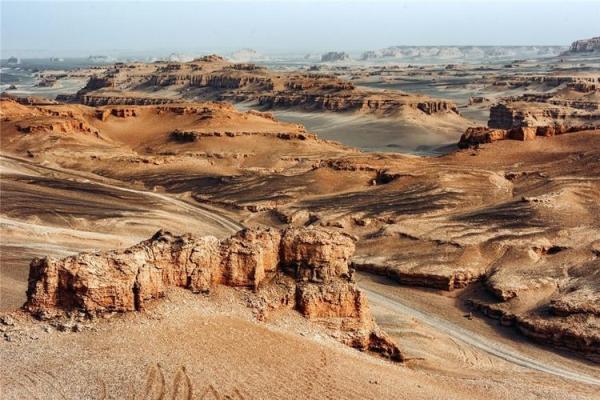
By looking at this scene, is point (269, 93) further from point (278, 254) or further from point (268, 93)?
point (278, 254)

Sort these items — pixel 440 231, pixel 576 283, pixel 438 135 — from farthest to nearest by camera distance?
pixel 438 135, pixel 440 231, pixel 576 283

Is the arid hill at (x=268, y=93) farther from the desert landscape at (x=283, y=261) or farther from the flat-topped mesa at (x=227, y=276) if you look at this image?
the flat-topped mesa at (x=227, y=276)

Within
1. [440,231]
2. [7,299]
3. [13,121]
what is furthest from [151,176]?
[7,299]

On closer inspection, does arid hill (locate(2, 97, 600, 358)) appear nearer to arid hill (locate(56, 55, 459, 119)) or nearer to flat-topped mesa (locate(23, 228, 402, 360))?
flat-topped mesa (locate(23, 228, 402, 360))

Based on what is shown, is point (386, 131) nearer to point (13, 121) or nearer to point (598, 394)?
point (13, 121)

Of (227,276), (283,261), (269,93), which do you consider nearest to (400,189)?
(283,261)

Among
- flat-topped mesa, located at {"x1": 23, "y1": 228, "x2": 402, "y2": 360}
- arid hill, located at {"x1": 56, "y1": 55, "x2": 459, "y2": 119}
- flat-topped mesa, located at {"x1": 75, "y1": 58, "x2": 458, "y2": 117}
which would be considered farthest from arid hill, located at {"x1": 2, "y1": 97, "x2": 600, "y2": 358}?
flat-topped mesa, located at {"x1": 75, "y1": 58, "x2": 458, "y2": 117}

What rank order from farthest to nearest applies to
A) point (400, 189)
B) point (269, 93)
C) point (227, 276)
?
point (269, 93), point (400, 189), point (227, 276)
